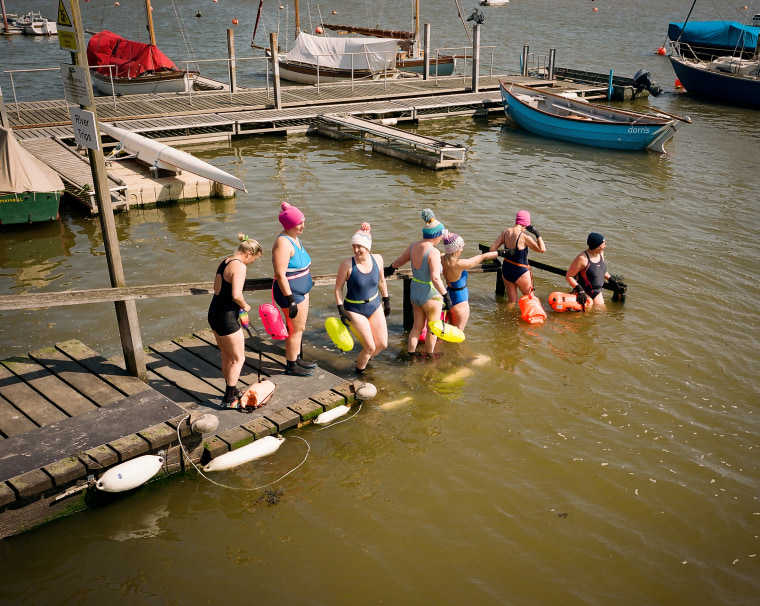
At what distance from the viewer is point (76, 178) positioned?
1563 centimetres

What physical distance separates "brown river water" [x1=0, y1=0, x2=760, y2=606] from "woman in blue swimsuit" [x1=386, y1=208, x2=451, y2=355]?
73 cm

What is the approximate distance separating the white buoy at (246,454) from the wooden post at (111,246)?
139cm

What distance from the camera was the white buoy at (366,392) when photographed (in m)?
7.80

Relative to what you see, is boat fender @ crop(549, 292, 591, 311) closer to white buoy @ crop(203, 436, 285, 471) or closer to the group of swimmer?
the group of swimmer

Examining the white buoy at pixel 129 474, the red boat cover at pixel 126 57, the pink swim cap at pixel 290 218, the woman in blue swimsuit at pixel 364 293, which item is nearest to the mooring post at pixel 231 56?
the red boat cover at pixel 126 57

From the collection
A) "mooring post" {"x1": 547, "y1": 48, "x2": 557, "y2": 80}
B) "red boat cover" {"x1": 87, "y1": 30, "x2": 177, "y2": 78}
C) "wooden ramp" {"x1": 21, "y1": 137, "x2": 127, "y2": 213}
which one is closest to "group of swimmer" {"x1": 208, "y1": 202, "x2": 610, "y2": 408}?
"wooden ramp" {"x1": 21, "y1": 137, "x2": 127, "y2": 213}

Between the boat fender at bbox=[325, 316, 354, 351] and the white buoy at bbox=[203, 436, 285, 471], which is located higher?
the boat fender at bbox=[325, 316, 354, 351]

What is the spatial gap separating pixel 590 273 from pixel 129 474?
7.40m

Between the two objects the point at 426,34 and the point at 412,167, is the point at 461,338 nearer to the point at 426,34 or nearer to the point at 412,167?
the point at 412,167

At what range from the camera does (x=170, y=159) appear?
52.6ft

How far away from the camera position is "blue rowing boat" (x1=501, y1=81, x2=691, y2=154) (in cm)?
2033

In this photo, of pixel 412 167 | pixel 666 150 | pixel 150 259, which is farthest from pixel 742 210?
A: pixel 150 259

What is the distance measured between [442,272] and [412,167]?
34.1 ft

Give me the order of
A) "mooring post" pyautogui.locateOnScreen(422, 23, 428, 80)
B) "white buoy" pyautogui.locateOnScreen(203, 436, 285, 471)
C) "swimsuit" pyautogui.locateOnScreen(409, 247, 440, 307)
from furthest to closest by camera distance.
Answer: "mooring post" pyautogui.locateOnScreen(422, 23, 428, 80)
"swimsuit" pyautogui.locateOnScreen(409, 247, 440, 307)
"white buoy" pyautogui.locateOnScreen(203, 436, 285, 471)
